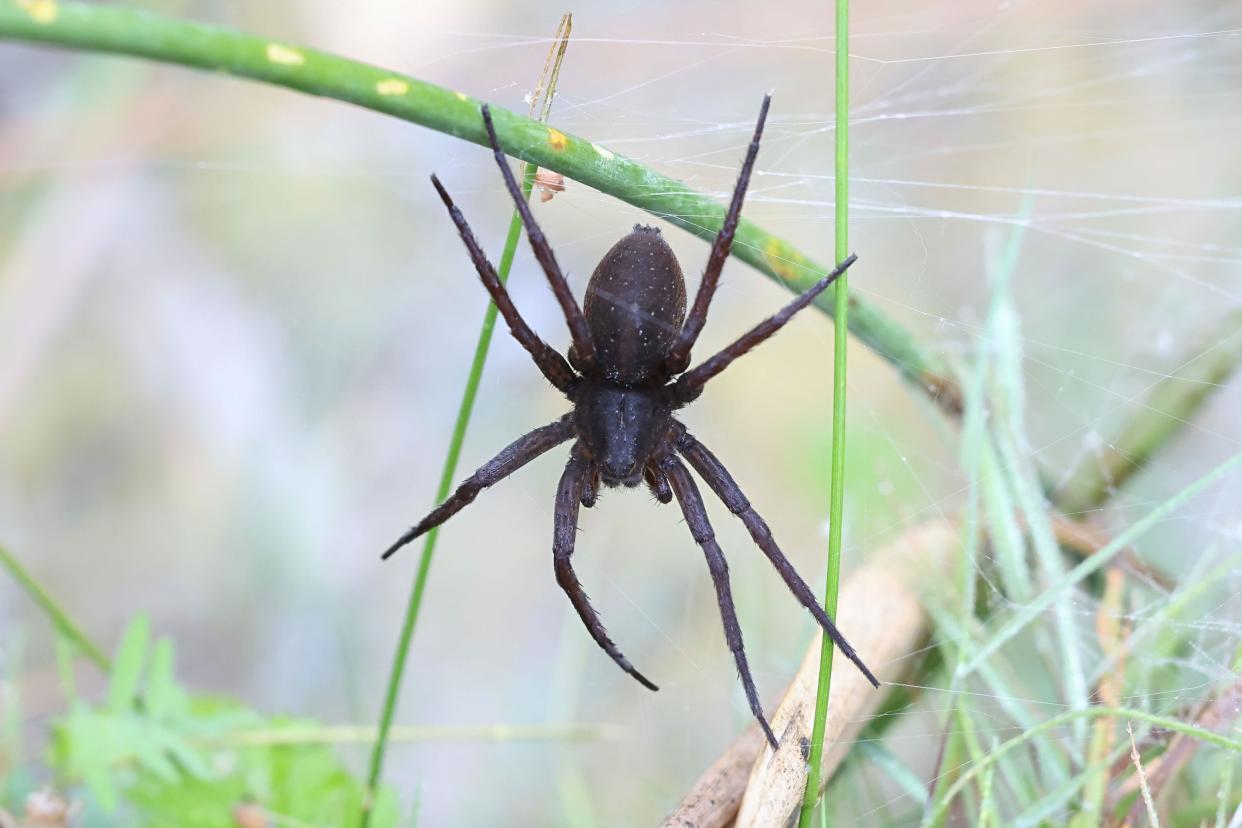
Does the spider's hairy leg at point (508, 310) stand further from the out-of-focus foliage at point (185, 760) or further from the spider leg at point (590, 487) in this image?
the out-of-focus foliage at point (185, 760)

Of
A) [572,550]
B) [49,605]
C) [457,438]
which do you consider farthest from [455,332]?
[457,438]

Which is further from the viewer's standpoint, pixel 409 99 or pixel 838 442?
pixel 838 442

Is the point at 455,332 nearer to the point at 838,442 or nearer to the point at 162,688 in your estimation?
the point at 162,688

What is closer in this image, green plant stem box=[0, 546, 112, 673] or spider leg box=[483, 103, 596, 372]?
spider leg box=[483, 103, 596, 372]

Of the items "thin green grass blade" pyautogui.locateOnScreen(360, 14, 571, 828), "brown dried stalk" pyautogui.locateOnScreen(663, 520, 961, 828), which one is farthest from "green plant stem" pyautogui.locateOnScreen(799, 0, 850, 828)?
"thin green grass blade" pyautogui.locateOnScreen(360, 14, 571, 828)

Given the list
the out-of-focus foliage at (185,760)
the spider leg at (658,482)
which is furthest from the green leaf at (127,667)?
the spider leg at (658,482)

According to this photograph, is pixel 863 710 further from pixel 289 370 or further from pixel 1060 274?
pixel 289 370

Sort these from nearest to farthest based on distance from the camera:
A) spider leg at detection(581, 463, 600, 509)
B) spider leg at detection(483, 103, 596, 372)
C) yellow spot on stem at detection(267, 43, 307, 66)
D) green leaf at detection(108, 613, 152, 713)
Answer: yellow spot on stem at detection(267, 43, 307, 66)
spider leg at detection(483, 103, 596, 372)
green leaf at detection(108, 613, 152, 713)
spider leg at detection(581, 463, 600, 509)

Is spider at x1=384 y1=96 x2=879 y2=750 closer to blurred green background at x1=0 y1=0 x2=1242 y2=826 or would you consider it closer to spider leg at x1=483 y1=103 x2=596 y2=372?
spider leg at x1=483 y1=103 x2=596 y2=372
